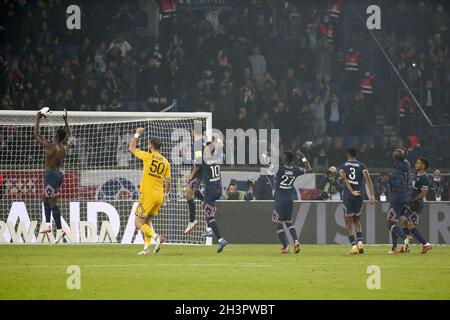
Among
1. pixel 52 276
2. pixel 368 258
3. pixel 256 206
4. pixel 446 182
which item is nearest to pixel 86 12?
pixel 256 206

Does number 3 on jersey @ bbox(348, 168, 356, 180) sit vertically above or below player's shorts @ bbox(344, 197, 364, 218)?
above

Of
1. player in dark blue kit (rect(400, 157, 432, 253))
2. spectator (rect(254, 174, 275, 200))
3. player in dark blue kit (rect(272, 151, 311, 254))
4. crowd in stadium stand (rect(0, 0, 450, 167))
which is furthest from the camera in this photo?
crowd in stadium stand (rect(0, 0, 450, 167))

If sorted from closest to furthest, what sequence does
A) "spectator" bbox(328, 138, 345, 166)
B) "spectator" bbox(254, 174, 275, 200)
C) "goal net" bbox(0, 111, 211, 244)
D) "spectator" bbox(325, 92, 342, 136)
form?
1. "goal net" bbox(0, 111, 211, 244)
2. "spectator" bbox(254, 174, 275, 200)
3. "spectator" bbox(328, 138, 345, 166)
4. "spectator" bbox(325, 92, 342, 136)

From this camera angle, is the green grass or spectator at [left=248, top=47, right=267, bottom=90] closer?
the green grass

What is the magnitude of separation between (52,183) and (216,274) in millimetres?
6267

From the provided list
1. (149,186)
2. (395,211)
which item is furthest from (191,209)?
(395,211)

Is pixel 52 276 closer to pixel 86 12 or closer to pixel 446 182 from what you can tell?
pixel 446 182

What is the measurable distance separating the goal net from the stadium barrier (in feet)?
0.08

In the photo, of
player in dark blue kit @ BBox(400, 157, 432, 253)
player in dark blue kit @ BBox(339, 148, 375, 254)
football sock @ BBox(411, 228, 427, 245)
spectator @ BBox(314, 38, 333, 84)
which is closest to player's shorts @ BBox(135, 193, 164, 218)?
player in dark blue kit @ BBox(339, 148, 375, 254)

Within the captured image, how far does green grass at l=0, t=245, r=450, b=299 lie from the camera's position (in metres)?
12.6

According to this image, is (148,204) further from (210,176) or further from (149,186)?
(210,176)

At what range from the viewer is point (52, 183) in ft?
65.7

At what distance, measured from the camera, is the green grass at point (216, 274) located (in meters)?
12.6

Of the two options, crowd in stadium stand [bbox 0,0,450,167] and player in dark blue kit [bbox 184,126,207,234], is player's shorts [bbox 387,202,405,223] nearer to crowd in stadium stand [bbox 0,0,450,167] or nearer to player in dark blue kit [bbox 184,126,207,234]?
player in dark blue kit [bbox 184,126,207,234]
